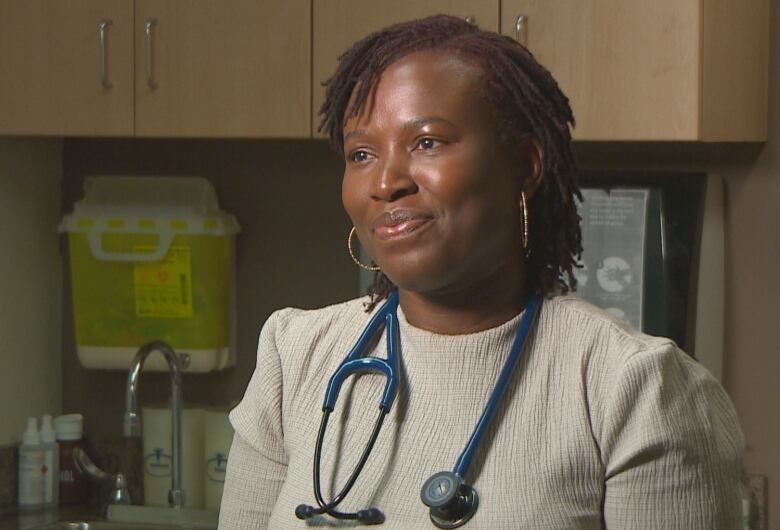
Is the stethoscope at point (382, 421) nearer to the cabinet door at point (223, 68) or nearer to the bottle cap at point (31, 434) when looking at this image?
the cabinet door at point (223, 68)

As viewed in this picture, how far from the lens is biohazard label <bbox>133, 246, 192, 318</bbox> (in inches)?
103

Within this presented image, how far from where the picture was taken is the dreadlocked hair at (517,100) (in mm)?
1090

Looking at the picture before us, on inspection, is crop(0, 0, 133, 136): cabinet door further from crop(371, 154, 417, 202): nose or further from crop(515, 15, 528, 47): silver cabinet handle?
crop(371, 154, 417, 202): nose

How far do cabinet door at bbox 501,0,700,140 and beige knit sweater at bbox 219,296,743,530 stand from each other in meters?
1.07

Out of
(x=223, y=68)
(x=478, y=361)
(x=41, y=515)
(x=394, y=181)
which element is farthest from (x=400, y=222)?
(x=41, y=515)

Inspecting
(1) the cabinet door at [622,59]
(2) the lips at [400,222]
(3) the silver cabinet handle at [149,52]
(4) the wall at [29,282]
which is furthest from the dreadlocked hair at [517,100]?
(4) the wall at [29,282]

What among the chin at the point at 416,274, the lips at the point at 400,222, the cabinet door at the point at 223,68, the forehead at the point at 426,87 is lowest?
the chin at the point at 416,274

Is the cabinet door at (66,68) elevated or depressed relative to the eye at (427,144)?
elevated

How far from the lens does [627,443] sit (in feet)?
3.28

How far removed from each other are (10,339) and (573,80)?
1293 millimetres

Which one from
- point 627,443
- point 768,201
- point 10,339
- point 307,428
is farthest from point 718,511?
point 10,339

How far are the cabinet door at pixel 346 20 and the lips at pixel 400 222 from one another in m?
1.21

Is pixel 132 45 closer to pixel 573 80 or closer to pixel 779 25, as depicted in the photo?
pixel 573 80

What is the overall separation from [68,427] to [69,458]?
64mm
